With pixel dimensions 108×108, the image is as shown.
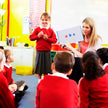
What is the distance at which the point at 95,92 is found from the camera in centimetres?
125

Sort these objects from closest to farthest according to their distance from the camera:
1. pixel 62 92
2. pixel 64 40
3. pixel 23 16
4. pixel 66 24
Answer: pixel 62 92, pixel 64 40, pixel 66 24, pixel 23 16

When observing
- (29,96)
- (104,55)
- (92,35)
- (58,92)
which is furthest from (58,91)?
(29,96)

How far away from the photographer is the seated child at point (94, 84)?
1235 millimetres

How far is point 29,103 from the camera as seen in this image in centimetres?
227

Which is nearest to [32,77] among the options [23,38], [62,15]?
[23,38]

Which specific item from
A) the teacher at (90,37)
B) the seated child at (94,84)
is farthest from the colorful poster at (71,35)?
the seated child at (94,84)

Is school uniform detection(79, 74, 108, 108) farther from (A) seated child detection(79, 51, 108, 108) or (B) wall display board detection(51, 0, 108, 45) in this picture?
(B) wall display board detection(51, 0, 108, 45)

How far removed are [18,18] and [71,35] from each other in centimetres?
264

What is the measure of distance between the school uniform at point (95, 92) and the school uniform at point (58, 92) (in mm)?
148

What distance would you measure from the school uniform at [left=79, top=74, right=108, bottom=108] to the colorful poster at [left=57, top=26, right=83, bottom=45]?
88 cm

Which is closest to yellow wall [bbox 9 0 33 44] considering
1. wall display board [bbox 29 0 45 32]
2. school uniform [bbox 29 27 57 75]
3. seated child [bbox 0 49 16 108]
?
wall display board [bbox 29 0 45 32]

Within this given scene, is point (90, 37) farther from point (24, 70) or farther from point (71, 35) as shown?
point (24, 70)

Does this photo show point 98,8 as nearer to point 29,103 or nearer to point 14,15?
point 14,15

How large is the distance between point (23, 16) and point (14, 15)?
0.91 feet
